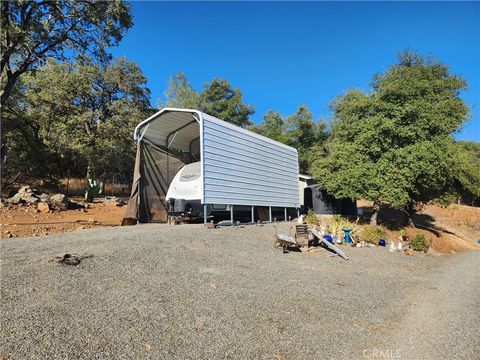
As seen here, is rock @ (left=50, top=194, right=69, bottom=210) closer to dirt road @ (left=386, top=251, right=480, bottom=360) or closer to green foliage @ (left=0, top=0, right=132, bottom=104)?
green foliage @ (left=0, top=0, right=132, bottom=104)

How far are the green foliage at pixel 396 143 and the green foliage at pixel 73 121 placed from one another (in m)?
13.3

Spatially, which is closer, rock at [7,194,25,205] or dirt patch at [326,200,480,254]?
rock at [7,194,25,205]

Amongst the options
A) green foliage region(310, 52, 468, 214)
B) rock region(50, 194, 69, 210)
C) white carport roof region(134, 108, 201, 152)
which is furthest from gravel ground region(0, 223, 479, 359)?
green foliage region(310, 52, 468, 214)

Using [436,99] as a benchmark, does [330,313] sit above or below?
below

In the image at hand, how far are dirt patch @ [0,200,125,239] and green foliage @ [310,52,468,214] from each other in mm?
10430

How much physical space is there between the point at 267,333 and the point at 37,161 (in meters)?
17.7

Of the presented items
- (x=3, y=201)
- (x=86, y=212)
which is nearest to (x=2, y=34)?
(x=3, y=201)

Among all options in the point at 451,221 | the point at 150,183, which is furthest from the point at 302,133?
the point at 150,183

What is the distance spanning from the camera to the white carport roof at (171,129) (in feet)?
38.2

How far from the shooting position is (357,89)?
19641mm

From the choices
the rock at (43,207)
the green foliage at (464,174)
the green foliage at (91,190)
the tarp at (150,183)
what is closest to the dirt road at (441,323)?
the tarp at (150,183)

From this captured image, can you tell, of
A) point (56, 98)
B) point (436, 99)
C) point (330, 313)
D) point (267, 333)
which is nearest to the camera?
point (267, 333)

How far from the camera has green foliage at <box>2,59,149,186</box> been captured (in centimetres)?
1848

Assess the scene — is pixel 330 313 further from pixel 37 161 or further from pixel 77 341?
pixel 37 161
